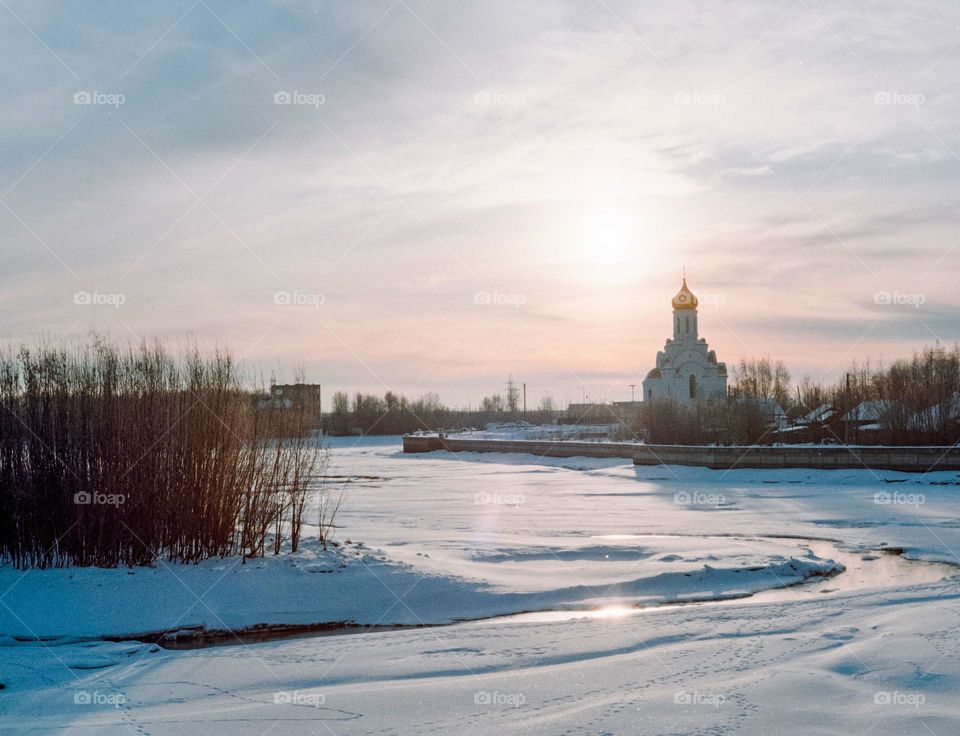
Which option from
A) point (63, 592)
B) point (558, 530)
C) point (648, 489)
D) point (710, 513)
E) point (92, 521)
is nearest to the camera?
point (63, 592)

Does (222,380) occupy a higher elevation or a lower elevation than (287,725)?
higher

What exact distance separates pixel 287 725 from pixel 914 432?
1607 inches

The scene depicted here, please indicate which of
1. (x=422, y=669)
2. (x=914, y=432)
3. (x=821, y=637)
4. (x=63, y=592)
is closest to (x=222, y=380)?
(x=63, y=592)

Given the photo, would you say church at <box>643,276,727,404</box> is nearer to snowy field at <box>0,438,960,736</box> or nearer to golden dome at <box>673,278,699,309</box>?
golden dome at <box>673,278,699,309</box>

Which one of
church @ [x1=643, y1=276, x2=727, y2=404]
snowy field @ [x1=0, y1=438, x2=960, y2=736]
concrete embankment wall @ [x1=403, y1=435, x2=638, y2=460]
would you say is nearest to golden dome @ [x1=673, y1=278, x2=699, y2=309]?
church @ [x1=643, y1=276, x2=727, y2=404]

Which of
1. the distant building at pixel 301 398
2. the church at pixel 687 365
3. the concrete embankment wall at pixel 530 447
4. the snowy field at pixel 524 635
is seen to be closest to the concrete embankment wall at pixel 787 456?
the concrete embankment wall at pixel 530 447

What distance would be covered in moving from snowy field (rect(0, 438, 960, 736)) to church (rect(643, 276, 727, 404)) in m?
59.3

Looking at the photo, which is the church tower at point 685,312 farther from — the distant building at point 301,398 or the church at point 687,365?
the distant building at point 301,398

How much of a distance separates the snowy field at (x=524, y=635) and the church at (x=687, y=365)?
59.3m

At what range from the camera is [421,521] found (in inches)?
866

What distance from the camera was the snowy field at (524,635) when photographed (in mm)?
7363

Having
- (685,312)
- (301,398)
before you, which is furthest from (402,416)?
(301,398)

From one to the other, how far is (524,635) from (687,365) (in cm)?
7323

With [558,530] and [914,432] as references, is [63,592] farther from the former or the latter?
[914,432]
